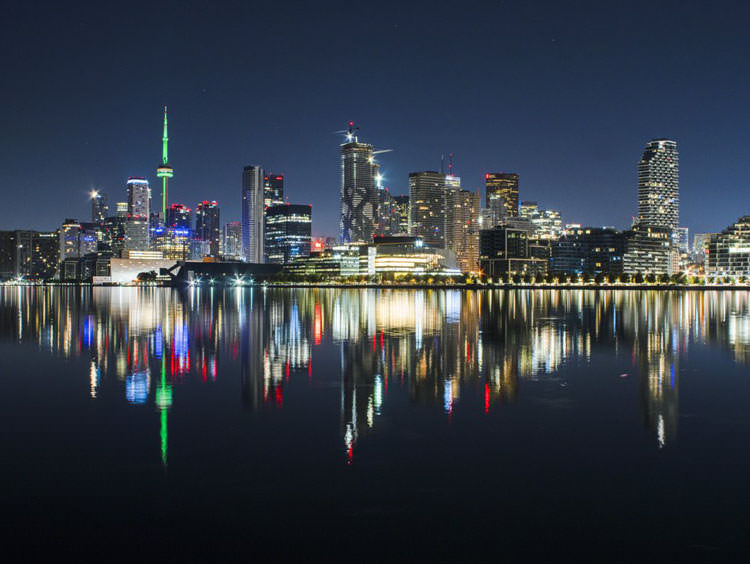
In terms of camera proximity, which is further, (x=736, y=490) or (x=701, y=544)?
(x=736, y=490)

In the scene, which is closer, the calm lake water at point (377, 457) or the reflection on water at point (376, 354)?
the calm lake water at point (377, 457)

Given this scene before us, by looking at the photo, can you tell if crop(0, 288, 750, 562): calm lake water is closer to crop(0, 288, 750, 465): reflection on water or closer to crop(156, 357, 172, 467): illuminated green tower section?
crop(156, 357, 172, 467): illuminated green tower section

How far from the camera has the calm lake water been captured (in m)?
9.11

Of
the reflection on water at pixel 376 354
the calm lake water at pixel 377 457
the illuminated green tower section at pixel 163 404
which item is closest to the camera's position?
the calm lake water at pixel 377 457

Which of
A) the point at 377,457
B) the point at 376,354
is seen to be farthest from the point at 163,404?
the point at 376,354

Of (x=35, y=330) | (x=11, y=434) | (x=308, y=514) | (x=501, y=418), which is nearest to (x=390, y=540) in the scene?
(x=308, y=514)

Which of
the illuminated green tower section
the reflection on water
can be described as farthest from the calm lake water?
the reflection on water

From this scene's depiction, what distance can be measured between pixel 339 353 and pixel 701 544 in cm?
2051

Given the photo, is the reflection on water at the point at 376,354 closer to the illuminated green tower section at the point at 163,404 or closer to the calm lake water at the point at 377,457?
→ the illuminated green tower section at the point at 163,404

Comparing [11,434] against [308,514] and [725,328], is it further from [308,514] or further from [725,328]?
[725,328]

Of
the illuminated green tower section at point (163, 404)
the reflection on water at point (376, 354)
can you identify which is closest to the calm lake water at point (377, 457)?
the illuminated green tower section at point (163, 404)

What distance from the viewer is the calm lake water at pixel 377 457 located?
911 centimetres

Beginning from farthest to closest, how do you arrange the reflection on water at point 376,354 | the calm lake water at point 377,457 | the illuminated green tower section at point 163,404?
the reflection on water at point 376,354, the illuminated green tower section at point 163,404, the calm lake water at point 377,457

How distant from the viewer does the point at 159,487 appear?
11086mm
